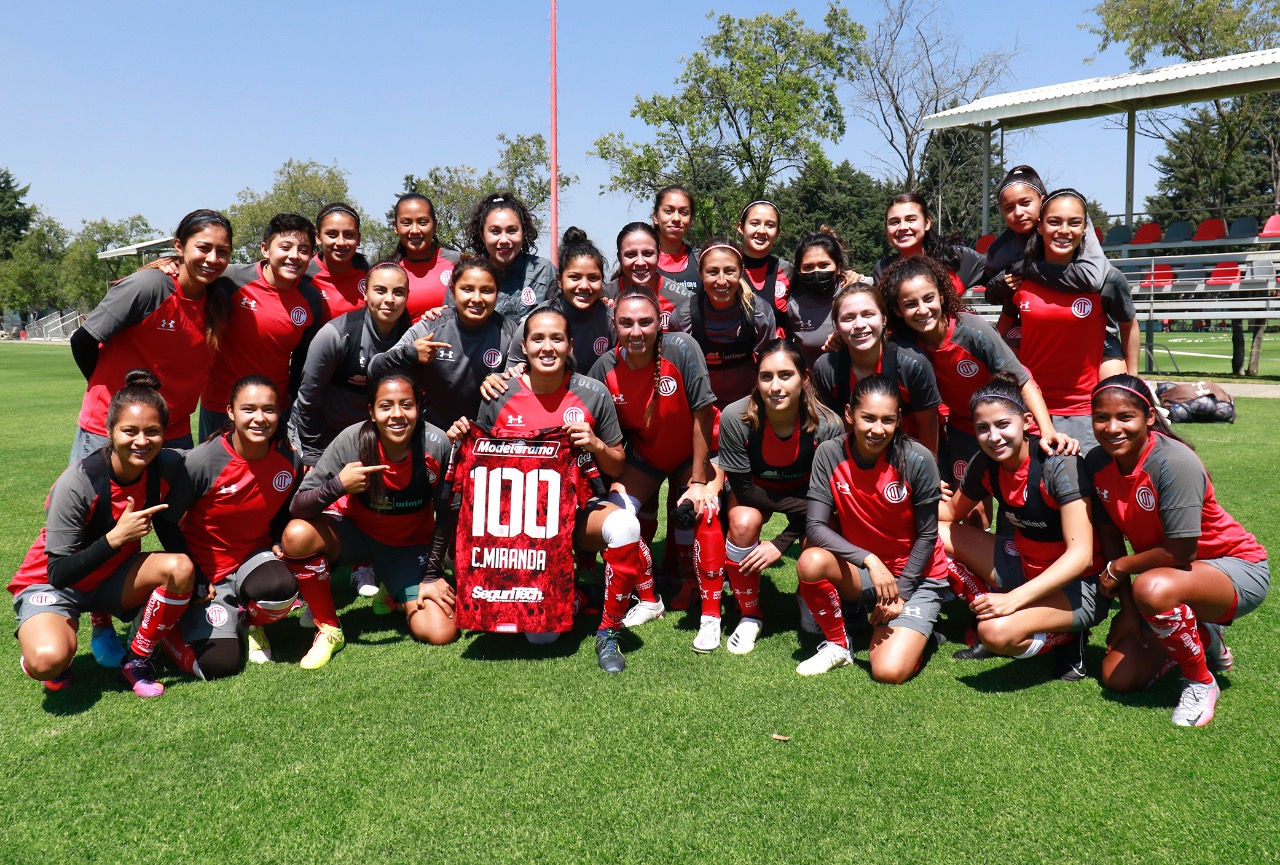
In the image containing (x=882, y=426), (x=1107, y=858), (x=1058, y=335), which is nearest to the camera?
(x=1107, y=858)

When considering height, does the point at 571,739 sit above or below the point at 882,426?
below

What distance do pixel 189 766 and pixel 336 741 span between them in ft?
1.68

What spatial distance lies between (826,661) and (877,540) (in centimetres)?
65

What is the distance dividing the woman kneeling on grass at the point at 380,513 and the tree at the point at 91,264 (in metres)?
57.2

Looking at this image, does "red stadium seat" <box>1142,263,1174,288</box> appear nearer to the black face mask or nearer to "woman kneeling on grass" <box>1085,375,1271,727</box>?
the black face mask

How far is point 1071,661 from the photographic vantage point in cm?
402

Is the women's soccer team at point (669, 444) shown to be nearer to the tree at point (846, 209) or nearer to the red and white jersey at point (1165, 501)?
the red and white jersey at point (1165, 501)

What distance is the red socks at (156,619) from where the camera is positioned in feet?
13.1

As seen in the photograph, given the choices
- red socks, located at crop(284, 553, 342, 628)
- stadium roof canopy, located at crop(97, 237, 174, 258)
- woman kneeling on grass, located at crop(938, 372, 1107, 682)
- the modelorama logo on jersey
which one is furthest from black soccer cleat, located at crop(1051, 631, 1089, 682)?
stadium roof canopy, located at crop(97, 237, 174, 258)

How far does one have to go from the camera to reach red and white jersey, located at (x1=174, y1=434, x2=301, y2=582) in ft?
14.2

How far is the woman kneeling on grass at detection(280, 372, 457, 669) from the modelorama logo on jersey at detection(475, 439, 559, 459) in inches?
14.3

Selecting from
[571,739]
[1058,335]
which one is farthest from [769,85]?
[571,739]

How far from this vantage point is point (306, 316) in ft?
17.7

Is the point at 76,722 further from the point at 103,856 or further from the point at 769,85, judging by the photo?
the point at 769,85
